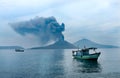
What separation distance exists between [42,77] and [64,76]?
5.31 m

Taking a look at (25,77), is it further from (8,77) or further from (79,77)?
(79,77)

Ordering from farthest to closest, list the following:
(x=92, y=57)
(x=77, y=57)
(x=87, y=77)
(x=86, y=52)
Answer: (x=77, y=57) < (x=86, y=52) < (x=92, y=57) < (x=87, y=77)

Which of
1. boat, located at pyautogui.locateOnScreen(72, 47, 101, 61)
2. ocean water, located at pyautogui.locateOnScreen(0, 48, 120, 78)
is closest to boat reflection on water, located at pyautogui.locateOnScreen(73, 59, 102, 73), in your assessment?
ocean water, located at pyautogui.locateOnScreen(0, 48, 120, 78)

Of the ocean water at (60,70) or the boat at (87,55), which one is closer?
the ocean water at (60,70)

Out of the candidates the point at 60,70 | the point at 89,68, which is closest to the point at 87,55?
the point at 89,68

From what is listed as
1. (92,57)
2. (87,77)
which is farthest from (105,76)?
(92,57)

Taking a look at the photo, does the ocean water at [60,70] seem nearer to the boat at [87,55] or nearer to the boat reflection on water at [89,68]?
the boat reflection on water at [89,68]

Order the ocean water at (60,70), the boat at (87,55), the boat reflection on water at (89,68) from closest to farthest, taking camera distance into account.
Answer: the ocean water at (60,70) → the boat reflection on water at (89,68) → the boat at (87,55)

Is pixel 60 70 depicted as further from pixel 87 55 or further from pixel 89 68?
pixel 87 55

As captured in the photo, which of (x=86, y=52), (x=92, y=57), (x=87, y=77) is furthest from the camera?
(x=86, y=52)

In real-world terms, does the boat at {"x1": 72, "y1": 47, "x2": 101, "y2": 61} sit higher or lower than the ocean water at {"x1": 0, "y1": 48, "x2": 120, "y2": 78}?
higher

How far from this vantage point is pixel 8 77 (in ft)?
174

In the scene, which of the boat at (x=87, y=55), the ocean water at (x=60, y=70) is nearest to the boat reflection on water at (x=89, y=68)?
the ocean water at (x=60, y=70)

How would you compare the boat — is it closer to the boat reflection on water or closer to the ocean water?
the boat reflection on water
